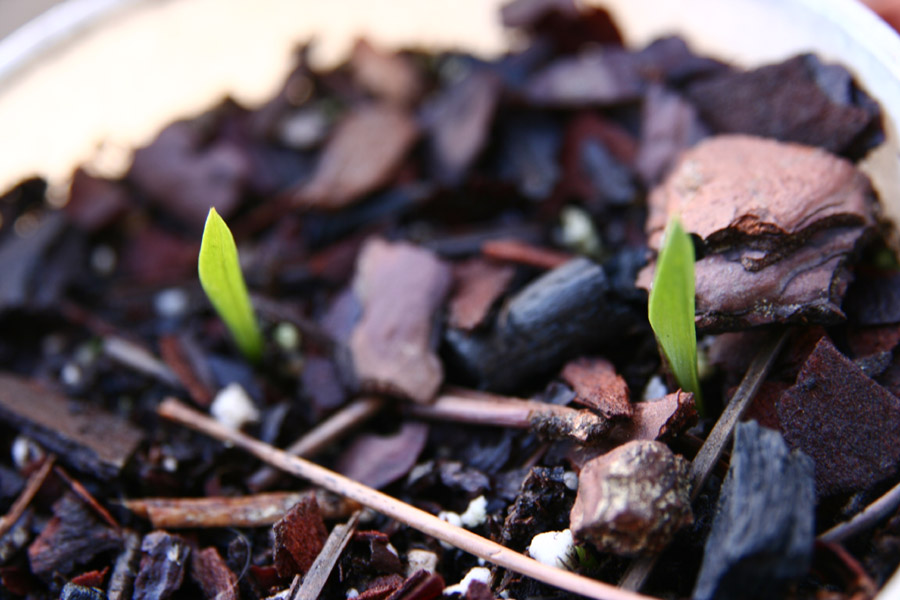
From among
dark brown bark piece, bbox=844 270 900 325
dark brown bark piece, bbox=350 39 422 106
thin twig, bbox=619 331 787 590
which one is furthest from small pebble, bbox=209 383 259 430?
dark brown bark piece, bbox=844 270 900 325

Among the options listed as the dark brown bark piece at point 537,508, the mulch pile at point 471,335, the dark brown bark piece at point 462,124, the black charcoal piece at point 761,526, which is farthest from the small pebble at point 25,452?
the black charcoal piece at point 761,526

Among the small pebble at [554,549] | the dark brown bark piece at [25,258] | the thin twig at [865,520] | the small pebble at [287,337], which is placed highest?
the dark brown bark piece at [25,258]

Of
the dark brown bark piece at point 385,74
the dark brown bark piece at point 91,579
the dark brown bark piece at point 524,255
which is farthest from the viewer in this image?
the dark brown bark piece at point 385,74

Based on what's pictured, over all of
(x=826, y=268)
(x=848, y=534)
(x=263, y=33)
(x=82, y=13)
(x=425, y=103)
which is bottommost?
(x=848, y=534)

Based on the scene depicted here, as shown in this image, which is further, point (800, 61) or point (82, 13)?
point (82, 13)

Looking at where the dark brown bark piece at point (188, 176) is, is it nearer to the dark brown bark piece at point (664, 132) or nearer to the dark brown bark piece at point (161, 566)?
Answer: the dark brown bark piece at point (161, 566)

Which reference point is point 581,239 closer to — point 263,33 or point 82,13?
point 263,33

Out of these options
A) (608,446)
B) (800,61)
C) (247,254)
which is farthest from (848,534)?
(247,254)
